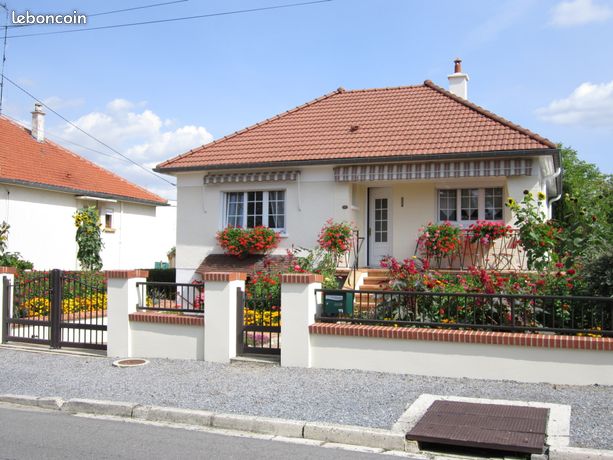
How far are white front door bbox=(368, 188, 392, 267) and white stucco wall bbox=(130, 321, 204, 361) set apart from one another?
7.56 m

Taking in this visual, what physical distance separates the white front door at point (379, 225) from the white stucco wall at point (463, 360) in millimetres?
7653

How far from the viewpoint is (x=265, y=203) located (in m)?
18.0

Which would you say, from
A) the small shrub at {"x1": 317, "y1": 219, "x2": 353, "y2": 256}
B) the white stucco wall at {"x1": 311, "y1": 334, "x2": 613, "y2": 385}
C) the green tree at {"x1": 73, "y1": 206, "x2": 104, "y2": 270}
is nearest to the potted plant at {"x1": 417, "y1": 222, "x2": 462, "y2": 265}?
the small shrub at {"x1": 317, "y1": 219, "x2": 353, "y2": 256}

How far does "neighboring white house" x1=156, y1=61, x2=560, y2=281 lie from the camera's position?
51.6 feet

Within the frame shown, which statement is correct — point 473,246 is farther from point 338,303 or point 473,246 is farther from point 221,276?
point 221,276

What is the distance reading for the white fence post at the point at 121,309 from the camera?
37.6 ft

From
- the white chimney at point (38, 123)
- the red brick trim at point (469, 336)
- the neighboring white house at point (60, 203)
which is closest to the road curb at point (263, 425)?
the red brick trim at point (469, 336)

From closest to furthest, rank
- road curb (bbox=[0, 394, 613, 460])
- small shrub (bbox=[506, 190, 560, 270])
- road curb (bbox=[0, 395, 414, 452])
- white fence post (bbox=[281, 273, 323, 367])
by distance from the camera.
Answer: road curb (bbox=[0, 394, 613, 460]) < road curb (bbox=[0, 395, 414, 452]) < white fence post (bbox=[281, 273, 323, 367]) < small shrub (bbox=[506, 190, 560, 270])

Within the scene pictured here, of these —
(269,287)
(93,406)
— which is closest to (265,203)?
(269,287)

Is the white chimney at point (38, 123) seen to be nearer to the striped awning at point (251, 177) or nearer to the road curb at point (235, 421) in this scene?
the striped awning at point (251, 177)

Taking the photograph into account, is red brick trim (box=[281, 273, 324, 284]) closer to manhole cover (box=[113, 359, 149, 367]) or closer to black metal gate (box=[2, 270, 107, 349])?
manhole cover (box=[113, 359, 149, 367])

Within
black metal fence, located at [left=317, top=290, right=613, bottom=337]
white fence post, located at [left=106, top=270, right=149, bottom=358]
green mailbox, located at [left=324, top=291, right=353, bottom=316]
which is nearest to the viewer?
black metal fence, located at [left=317, top=290, right=613, bottom=337]

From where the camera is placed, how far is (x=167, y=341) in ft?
36.6

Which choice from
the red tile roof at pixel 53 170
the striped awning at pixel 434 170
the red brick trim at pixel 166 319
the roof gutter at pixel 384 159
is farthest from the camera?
the red tile roof at pixel 53 170
